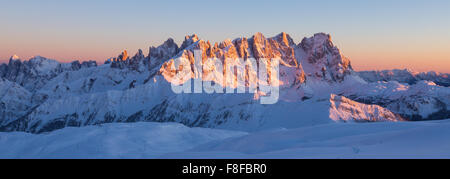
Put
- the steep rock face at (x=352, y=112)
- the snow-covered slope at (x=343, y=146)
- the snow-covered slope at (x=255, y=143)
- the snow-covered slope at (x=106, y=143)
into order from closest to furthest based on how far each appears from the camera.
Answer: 1. the snow-covered slope at (x=343, y=146)
2. the snow-covered slope at (x=255, y=143)
3. the snow-covered slope at (x=106, y=143)
4. the steep rock face at (x=352, y=112)

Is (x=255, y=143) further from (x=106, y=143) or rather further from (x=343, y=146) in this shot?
(x=106, y=143)

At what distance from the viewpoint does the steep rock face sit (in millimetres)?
164350

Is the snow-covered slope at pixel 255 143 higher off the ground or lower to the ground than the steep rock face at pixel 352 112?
higher

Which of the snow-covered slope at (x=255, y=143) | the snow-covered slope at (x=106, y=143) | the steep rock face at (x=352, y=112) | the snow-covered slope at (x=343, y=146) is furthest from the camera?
the steep rock face at (x=352, y=112)

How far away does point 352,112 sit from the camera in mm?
172375

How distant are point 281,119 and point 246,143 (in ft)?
507

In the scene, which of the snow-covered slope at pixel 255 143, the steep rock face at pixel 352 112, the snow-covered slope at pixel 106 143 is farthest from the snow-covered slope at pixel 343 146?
the steep rock face at pixel 352 112

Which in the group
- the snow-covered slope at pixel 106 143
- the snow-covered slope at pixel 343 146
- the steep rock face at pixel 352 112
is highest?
the snow-covered slope at pixel 343 146

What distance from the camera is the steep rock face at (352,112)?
16435 cm

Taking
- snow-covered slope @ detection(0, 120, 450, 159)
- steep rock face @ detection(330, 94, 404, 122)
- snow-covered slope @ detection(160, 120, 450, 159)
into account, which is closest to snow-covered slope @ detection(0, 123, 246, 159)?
snow-covered slope @ detection(0, 120, 450, 159)

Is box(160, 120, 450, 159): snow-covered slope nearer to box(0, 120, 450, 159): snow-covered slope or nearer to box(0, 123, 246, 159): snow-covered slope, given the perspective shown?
box(0, 120, 450, 159): snow-covered slope

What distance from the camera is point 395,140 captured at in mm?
21281

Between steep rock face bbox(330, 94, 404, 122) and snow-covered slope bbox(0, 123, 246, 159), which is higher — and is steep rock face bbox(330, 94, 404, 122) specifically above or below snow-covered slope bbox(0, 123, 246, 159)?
below

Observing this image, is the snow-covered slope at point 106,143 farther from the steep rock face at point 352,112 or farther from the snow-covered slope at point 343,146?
the steep rock face at point 352,112
